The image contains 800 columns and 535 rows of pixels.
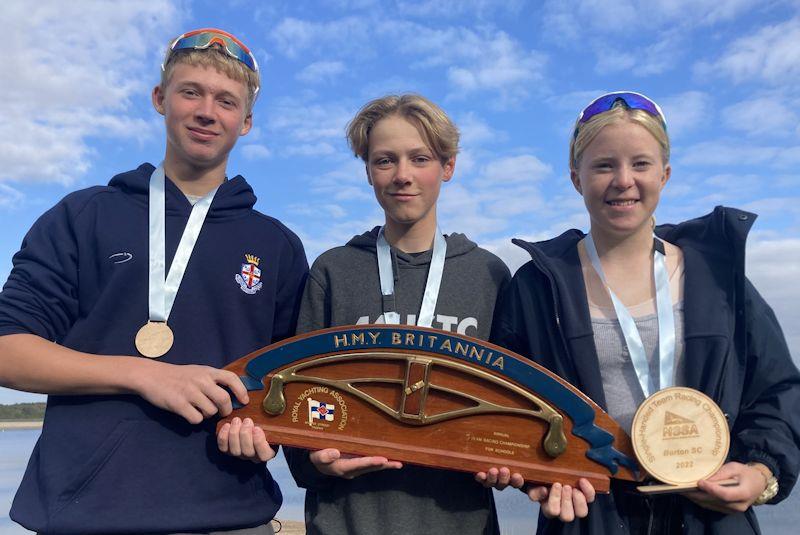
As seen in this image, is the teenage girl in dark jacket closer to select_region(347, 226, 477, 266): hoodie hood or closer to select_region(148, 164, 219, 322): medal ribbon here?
select_region(347, 226, 477, 266): hoodie hood

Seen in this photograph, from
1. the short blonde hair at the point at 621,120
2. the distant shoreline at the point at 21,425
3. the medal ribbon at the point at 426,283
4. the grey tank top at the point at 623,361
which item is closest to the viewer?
the grey tank top at the point at 623,361

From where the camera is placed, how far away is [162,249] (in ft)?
11.1

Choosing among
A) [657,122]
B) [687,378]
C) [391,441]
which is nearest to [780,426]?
[687,378]

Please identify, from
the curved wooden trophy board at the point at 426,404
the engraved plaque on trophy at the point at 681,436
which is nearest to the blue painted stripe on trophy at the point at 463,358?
the curved wooden trophy board at the point at 426,404

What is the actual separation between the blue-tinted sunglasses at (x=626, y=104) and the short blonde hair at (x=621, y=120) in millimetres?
21

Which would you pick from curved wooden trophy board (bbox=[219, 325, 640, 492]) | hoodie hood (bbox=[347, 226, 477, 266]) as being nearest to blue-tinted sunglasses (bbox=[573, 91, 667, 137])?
hoodie hood (bbox=[347, 226, 477, 266])

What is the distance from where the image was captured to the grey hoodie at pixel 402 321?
330 cm

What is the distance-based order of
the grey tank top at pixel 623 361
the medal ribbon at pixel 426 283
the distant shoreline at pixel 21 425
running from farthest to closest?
the distant shoreline at pixel 21 425 → the medal ribbon at pixel 426 283 → the grey tank top at pixel 623 361

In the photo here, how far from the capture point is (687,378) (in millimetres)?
3037

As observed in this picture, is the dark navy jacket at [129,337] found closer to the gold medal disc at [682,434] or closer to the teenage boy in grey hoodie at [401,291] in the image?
the teenage boy in grey hoodie at [401,291]

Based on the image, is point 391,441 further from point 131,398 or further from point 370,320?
point 131,398

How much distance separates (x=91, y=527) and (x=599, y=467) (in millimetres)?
2358

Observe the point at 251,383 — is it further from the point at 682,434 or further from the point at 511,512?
the point at 511,512

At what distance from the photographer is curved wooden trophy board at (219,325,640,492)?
307 centimetres
